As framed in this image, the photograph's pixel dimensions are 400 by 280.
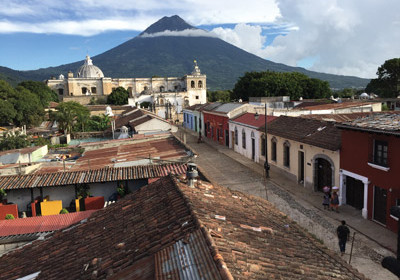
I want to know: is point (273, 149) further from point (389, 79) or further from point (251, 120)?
point (389, 79)

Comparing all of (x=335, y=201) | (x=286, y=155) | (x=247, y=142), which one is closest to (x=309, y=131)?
(x=286, y=155)

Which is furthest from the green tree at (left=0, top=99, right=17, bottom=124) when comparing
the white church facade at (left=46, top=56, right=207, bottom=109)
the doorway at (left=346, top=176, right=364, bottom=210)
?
the white church facade at (left=46, top=56, right=207, bottom=109)

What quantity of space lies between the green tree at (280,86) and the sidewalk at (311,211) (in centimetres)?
3484

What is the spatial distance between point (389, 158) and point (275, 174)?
29.8 ft

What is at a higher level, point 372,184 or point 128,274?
point 128,274

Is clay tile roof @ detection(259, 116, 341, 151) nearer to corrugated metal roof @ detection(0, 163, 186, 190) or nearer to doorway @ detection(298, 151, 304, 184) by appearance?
doorway @ detection(298, 151, 304, 184)

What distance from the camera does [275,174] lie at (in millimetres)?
19938

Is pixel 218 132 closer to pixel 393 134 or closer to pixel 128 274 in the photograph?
pixel 393 134

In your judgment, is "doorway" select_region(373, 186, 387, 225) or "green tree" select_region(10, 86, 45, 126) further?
"green tree" select_region(10, 86, 45, 126)

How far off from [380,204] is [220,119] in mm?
21268

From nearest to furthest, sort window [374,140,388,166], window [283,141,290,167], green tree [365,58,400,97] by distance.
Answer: window [374,140,388,166] < window [283,141,290,167] < green tree [365,58,400,97]

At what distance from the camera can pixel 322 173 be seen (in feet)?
51.4

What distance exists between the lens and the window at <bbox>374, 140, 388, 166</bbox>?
37.6 feet

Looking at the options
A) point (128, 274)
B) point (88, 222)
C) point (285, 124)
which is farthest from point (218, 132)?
point (128, 274)
